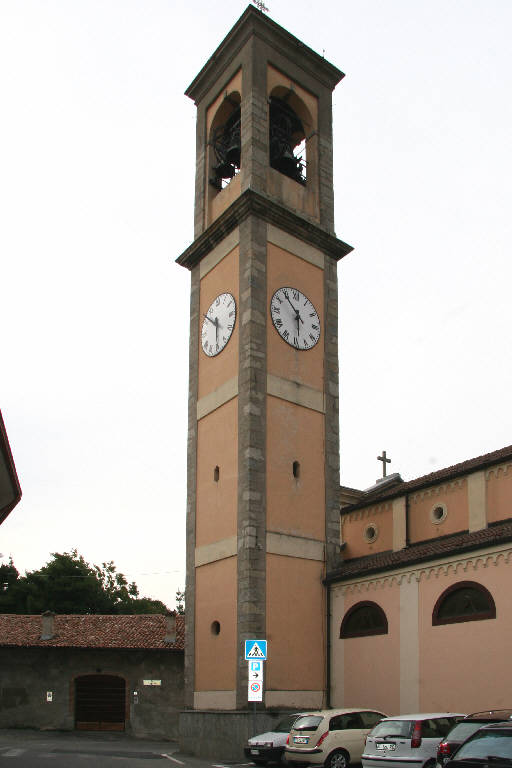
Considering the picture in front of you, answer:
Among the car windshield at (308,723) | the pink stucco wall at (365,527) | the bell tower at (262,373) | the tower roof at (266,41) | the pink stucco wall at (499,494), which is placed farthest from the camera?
the tower roof at (266,41)

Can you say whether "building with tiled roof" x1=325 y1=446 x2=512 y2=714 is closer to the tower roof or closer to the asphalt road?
the asphalt road

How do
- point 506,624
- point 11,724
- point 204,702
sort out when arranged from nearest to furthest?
point 506,624
point 204,702
point 11,724

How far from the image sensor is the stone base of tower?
21.9 metres

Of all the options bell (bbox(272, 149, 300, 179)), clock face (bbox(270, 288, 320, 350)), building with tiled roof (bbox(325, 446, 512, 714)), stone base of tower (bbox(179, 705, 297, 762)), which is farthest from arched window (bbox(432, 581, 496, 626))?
bell (bbox(272, 149, 300, 179))

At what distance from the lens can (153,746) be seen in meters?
27.9

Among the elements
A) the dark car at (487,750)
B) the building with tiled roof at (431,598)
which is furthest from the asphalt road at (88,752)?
the dark car at (487,750)

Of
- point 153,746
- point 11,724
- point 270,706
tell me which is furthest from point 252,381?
point 11,724

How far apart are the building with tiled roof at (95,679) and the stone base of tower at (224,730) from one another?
8.30 meters

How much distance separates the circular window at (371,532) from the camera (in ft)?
90.0

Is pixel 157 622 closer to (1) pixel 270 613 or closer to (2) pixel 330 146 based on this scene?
(1) pixel 270 613

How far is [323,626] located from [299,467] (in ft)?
15.0

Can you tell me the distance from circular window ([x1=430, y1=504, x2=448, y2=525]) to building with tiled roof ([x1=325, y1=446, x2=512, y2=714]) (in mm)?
30

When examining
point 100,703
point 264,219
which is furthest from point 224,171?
point 100,703

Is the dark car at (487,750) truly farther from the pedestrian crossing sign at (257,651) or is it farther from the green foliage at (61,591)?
the green foliage at (61,591)
